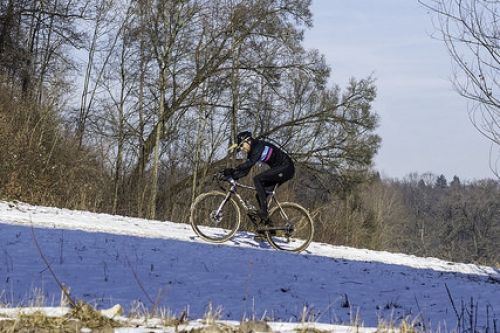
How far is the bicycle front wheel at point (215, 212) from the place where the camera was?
1221cm

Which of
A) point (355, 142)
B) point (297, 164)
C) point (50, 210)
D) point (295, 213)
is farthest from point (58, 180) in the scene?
point (355, 142)

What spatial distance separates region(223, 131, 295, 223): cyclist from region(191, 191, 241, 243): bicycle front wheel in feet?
1.54

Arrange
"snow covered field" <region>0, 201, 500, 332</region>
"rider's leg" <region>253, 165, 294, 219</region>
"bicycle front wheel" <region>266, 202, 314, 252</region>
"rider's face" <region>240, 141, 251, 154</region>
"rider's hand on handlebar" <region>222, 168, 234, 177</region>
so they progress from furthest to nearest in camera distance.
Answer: "bicycle front wheel" <region>266, 202, 314, 252</region> → "rider's hand on handlebar" <region>222, 168, 234, 177</region> → "rider's leg" <region>253, 165, 294, 219</region> → "rider's face" <region>240, 141, 251, 154</region> → "snow covered field" <region>0, 201, 500, 332</region>

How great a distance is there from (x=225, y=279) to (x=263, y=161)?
3.93 m

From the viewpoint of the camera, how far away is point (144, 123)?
2614 centimetres

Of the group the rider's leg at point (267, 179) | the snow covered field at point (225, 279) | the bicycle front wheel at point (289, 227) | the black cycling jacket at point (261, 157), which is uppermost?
the black cycling jacket at point (261, 157)

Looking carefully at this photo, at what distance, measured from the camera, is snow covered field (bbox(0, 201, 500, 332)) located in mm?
6392

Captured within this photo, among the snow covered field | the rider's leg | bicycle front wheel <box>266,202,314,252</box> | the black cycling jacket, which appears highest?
the black cycling jacket

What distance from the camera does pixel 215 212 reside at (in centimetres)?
1235

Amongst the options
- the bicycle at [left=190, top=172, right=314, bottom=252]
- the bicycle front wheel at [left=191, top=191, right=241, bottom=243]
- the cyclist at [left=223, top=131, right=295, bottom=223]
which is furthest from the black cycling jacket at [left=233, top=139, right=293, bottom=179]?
the bicycle front wheel at [left=191, top=191, right=241, bottom=243]

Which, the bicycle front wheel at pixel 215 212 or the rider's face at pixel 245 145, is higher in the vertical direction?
the rider's face at pixel 245 145

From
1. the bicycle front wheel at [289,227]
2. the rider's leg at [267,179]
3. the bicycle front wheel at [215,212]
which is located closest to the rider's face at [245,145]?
the rider's leg at [267,179]

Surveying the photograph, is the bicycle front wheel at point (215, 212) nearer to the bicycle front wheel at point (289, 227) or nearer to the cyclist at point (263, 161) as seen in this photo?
the cyclist at point (263, 161)

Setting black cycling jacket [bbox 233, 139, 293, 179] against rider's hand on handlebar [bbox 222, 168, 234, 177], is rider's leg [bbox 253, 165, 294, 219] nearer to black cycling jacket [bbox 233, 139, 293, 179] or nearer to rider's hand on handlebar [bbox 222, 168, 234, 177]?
black cycling jacket [bbox 233, 139, 293, 179]
